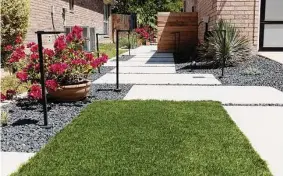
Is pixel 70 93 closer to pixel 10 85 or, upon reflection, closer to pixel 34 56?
pixel 34 56

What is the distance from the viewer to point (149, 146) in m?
4.36

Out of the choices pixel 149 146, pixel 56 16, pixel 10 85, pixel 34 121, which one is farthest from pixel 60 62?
pixel 56 16

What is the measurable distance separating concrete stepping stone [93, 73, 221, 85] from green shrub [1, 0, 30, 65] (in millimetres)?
2992

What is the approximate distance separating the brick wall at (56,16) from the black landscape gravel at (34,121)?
3.07m

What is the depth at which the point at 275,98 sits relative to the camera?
23.6 ft

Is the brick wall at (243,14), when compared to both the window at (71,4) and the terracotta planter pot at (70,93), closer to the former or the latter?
the terracotta planter pot at (70,93)

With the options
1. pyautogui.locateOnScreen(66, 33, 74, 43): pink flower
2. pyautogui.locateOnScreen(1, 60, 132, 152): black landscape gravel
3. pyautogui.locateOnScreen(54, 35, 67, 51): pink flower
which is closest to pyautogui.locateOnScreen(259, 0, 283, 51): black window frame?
pyautogui.locateOnScreen(1, 60, 132, 152): black landscape gravel

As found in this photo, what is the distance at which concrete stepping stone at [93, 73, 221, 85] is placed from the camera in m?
9.33

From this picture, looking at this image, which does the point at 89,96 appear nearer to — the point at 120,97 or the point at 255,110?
the point at 120,97

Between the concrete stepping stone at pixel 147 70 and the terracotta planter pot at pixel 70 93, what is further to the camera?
the concrete stepping stone at pixel 147 70

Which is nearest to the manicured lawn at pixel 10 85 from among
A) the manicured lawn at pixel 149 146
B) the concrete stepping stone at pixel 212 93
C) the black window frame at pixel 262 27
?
the concrete stepping stone at pixel 212 93

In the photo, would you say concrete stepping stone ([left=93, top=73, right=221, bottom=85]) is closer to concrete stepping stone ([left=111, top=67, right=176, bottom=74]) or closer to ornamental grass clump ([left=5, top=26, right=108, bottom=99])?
concrete stepping stone ([left=111, top=67, right=176, bottom=74])

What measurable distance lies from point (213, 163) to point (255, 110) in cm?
274

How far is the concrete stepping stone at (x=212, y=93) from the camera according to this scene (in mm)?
7123
